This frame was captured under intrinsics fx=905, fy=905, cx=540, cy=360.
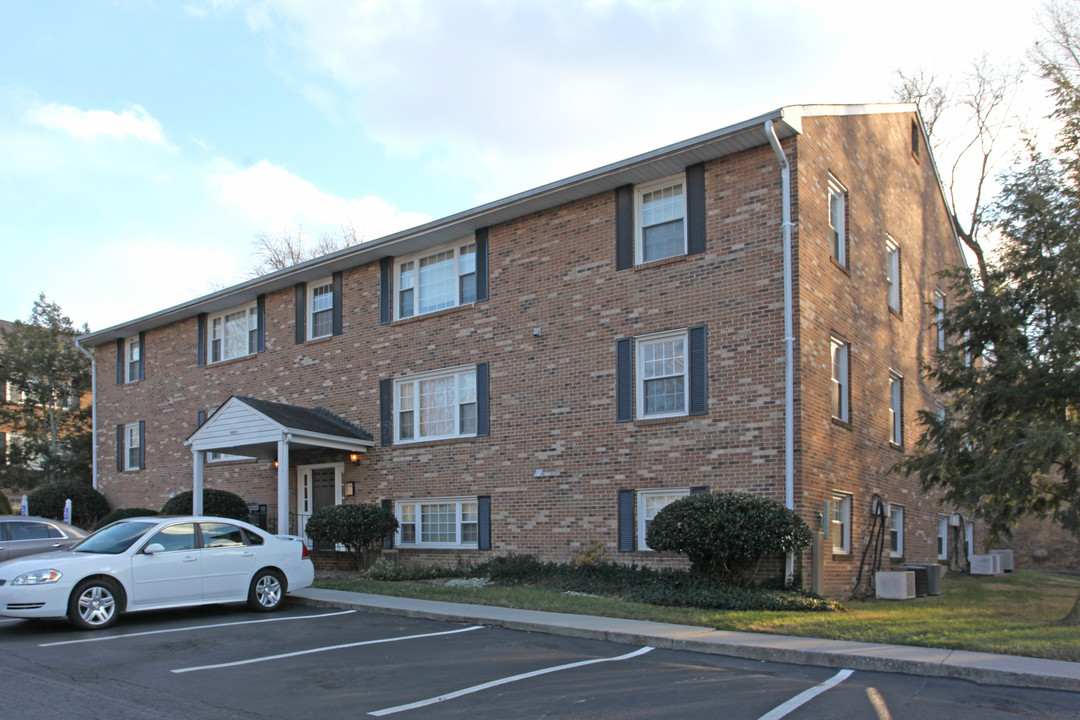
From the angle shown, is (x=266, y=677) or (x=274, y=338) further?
(x=274, y=338)

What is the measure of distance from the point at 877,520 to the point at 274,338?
15058 millimetres

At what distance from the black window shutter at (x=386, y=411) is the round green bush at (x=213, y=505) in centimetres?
443

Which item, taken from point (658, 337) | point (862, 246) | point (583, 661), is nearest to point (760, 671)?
point (583, 661)

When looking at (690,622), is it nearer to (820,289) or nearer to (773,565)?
(773,565)

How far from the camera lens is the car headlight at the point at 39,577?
10.8m

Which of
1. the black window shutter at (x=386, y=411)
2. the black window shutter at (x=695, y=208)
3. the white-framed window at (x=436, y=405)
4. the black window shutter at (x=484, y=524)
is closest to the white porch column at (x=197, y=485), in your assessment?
the black window shutter at (x=386, y=411)

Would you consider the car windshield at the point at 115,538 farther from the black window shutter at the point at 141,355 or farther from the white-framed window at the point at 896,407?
the black window shutter at the point at 141,355

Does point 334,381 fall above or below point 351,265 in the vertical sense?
below

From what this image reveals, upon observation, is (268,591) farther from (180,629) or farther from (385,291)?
(385,291)

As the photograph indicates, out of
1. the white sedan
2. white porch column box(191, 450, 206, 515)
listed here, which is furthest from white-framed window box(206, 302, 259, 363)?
the white sedan

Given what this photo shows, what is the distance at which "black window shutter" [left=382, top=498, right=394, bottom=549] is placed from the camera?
64.4 feet

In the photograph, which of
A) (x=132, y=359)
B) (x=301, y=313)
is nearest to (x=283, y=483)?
(x=301, y=313)

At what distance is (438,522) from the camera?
19.3 m

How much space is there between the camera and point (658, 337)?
1620 cm
